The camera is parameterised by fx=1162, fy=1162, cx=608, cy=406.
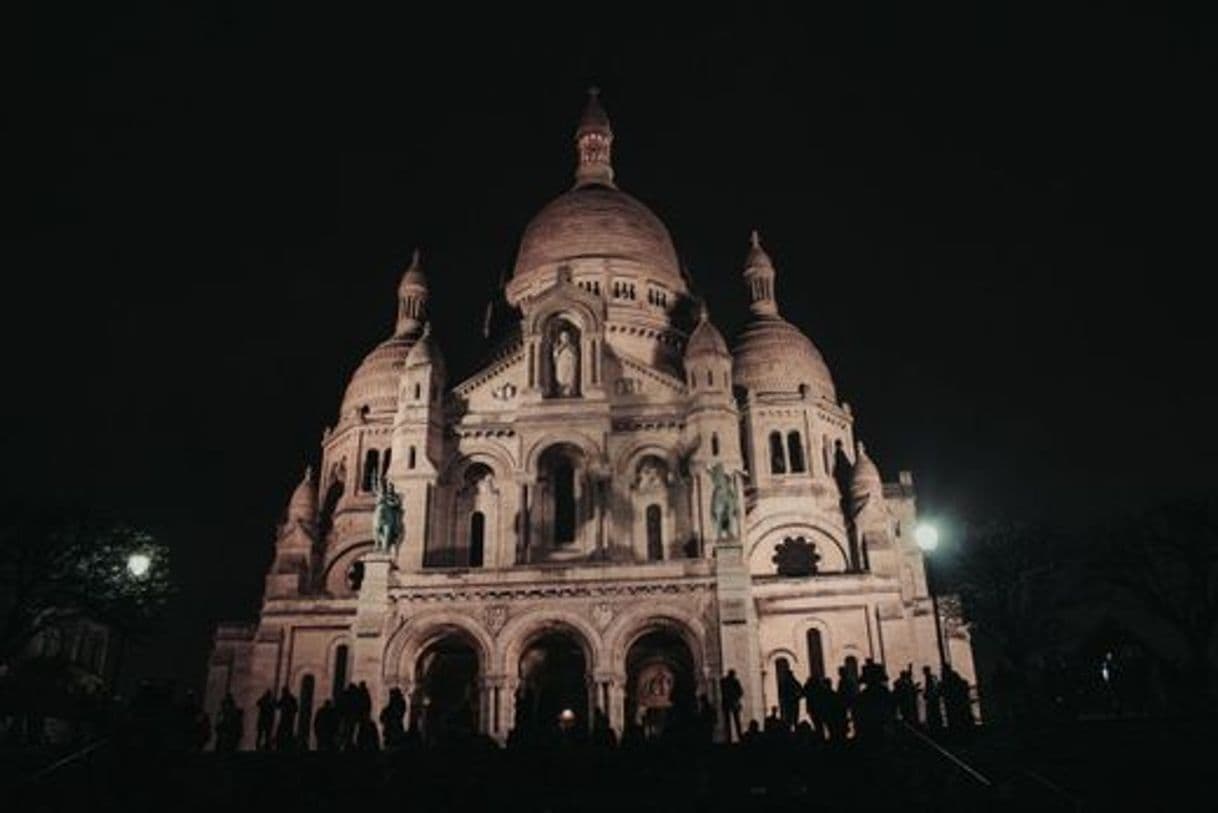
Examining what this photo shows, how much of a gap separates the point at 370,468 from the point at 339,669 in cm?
1119

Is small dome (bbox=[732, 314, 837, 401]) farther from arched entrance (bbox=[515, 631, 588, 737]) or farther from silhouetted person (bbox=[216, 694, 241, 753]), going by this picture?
silhouetted person (bbox=[216, 694, 241, 753])

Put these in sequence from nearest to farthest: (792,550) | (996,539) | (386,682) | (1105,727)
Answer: (1105,727), (386,682), (996,539), (792,550)

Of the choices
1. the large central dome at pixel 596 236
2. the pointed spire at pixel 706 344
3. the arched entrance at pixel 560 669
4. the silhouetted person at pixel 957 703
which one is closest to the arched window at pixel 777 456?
the pointed spire at pixel 706 344

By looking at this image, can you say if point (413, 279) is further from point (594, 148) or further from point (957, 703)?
point (957, 703)

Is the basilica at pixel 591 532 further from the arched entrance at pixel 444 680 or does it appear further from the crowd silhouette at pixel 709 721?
the crowd silhouette at pixel 709 721

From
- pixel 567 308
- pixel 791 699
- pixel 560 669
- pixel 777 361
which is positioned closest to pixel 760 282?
pixel 777 361

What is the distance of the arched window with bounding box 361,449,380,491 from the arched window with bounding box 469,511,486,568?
11.0 m

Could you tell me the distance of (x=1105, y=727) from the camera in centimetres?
2297

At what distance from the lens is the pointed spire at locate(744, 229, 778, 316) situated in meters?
58.9

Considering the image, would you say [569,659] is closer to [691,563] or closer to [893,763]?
[691,563]

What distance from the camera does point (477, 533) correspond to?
43.4 metres

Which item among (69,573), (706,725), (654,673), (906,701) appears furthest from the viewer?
(654,673)

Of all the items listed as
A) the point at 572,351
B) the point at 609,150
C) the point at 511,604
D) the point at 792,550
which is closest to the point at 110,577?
the point at 511,604

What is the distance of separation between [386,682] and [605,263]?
89.0 feet
